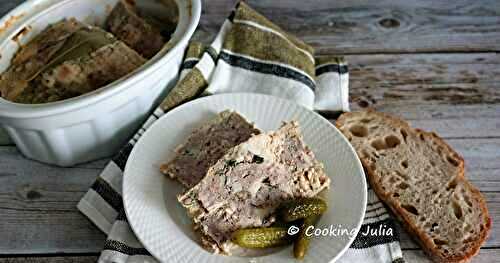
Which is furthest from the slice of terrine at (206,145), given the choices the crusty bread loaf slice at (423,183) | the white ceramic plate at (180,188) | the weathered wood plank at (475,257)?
the weathered wood plank at (475,257)

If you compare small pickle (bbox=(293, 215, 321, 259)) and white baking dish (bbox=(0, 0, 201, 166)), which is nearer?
small pickle (bbox=(293, 215, 321, 259))

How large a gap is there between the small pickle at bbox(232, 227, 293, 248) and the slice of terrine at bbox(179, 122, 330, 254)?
0.20 ft

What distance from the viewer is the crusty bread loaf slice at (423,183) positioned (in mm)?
2691

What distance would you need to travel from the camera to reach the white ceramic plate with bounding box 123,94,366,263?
2.49 meters

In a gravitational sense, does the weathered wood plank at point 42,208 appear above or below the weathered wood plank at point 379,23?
below

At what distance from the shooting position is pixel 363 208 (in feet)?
8.61

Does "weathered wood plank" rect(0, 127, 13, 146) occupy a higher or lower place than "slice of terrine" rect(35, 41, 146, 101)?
lower

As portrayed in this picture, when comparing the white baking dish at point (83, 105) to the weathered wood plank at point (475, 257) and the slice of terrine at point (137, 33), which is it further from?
the weathered wood plank at point (475, 257)

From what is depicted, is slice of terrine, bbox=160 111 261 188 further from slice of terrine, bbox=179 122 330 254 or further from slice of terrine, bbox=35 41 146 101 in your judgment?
slice of terrine, bbox=35 41 146 101

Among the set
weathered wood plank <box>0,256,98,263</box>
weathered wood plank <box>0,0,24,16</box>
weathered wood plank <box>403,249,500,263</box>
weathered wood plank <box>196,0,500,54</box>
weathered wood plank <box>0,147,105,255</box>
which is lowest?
weathered wood plank <box>403,249,500,263</box>

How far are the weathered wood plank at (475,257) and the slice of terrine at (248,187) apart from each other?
0.52 meters

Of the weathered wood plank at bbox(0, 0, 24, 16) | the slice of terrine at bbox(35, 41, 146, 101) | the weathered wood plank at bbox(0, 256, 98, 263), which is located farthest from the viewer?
the weathered wood plank at bbox(0, 0, 24, 16)

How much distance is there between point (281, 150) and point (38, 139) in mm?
1214

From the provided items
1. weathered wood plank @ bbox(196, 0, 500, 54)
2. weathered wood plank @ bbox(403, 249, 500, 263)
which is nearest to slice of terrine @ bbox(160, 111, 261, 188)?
weathered wood plank @ bbox(403, 249, 500, 263)
